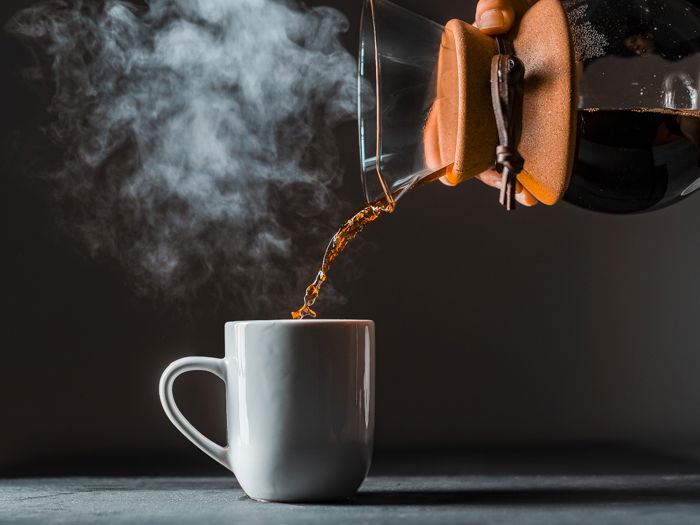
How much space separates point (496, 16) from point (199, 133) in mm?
608

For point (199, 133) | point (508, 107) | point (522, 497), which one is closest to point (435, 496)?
point (522, 497)

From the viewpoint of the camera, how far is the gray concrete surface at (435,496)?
90cm

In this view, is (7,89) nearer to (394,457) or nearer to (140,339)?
(140,339)

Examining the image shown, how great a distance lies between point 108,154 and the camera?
55.3 inches

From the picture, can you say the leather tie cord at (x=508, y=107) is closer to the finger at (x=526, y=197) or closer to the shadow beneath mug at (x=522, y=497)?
the finger at (x=526, y=197)

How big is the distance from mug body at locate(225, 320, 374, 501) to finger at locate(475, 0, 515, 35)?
0.32 meters

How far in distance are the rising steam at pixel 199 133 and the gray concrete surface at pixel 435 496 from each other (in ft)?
1.15

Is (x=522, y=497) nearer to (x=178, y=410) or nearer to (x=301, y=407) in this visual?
(x=301, y=407)

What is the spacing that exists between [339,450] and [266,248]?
21.2 inches

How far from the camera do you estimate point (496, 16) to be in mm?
920

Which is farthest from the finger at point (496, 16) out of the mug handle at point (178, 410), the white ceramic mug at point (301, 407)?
the mug handle at point (178, 410)

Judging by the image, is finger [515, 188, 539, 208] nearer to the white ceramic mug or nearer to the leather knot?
the leather knot

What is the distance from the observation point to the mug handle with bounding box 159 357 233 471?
0.99 metres

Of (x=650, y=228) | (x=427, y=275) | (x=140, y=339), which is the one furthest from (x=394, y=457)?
(x=650, y=228)
